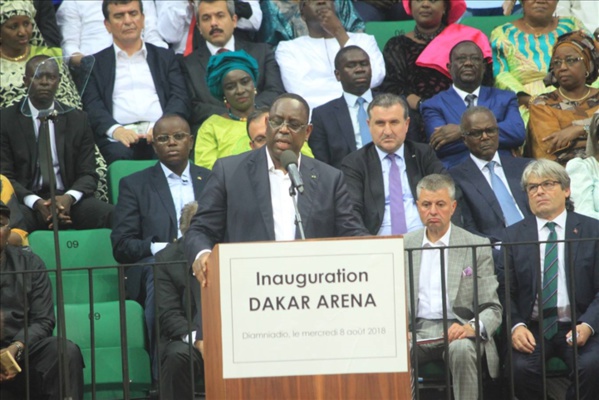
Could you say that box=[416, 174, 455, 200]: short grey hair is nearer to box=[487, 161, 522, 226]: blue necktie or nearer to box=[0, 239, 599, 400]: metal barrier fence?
box=[0, 239, 599, 400]: metal barrier fence

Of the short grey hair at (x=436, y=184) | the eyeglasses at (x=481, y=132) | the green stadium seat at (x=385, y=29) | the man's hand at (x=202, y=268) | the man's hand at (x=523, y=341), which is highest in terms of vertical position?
the green stadium seat at (x=385, y=29)

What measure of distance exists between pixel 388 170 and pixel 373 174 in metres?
0.13

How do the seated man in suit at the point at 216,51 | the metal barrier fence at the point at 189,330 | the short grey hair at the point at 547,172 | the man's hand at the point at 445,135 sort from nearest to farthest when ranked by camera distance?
the metal barrier fence at the point at 189,330
the short grey hair at the point at 547,172
the man's hand at the point at 445,135
the seated man in suit at the point at 216,51

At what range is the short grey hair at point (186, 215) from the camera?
756 centimetres

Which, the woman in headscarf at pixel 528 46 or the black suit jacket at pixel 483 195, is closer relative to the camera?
the black suit jacket at pixel 483 195

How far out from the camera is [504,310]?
7.21 metres

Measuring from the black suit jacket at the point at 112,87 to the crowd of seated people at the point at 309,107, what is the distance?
12mm

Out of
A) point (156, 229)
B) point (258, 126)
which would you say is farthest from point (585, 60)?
point (156, 229)

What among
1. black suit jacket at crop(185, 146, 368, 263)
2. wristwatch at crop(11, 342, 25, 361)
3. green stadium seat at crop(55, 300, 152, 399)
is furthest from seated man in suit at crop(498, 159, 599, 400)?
wristwatch at crop(11, 342, 25, 361)

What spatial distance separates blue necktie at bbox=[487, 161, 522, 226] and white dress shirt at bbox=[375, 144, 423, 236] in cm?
56

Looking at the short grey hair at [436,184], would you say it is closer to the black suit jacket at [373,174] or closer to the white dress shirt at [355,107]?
the black suit jacket at [373,174]

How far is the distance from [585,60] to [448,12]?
1.45 metres

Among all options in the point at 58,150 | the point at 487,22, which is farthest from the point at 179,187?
the point at 487,22

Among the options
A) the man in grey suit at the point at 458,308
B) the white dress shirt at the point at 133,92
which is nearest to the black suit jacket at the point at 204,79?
the white dress shirt at the point at 133,92
